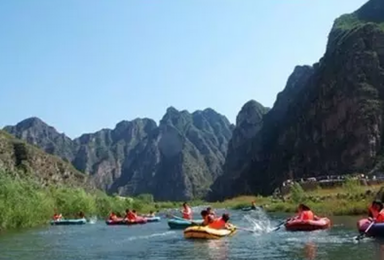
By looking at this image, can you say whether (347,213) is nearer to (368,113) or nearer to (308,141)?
(368,113)

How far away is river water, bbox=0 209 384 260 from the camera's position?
2578cm

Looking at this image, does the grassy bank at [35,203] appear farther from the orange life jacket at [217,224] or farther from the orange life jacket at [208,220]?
the orange life jacket at [217,224]

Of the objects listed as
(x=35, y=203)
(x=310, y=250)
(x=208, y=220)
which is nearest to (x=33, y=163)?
(x=35, y=203)

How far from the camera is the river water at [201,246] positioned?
2578 cm

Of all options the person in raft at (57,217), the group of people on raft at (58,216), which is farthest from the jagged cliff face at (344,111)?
the person in raft at (57,217)

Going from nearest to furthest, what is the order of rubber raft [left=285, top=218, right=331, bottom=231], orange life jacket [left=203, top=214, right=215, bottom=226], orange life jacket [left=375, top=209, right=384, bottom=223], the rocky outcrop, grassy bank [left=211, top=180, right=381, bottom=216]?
1. orange life jacket [left=375, top=209, right=384, bottom=223]
2. orange life jacket [left=203, top=214, right=215, bottom=226]
3. rubber raft [left=285, top=218, right=331, bottom=231]
4. grassy bank [left=211, top=180, right=381, bottom=216]
5. the rocky outcrop

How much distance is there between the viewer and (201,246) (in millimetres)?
29688

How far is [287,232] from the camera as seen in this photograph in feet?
119

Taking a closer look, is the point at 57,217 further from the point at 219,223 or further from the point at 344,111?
the point at 344,111

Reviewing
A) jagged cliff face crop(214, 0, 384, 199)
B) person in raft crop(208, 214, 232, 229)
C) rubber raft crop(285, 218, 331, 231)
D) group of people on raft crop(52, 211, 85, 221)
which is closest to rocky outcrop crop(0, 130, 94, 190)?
group of people on raft crop(52, 211, 85, 221)

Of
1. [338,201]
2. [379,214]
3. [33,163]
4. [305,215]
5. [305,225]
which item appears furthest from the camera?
[33,163]

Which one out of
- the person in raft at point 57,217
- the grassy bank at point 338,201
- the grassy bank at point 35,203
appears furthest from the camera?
the person in raft at point 57,217

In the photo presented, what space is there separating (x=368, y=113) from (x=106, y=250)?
395 ft

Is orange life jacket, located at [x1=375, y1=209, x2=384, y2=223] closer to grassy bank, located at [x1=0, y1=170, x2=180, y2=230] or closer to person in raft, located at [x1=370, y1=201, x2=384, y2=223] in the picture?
person in raft, located at [x1=370, y1=201, x2=384, y2=223]
